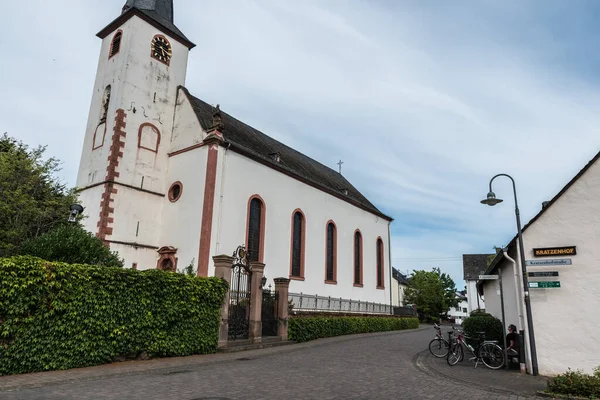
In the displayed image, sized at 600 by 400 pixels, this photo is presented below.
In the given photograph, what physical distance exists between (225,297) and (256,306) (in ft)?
5.79

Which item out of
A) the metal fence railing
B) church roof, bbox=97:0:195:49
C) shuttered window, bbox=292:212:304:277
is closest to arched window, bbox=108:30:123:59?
church roof, bbox=97:0:195:49

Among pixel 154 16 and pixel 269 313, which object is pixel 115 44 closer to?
pixel 154 16

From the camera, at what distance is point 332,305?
86.0 feet

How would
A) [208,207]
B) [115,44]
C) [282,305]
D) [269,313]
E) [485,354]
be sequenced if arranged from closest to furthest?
1. [485,354]
2. [269,313]
3. [282,305]
4. [208,207]
5. [115,44]

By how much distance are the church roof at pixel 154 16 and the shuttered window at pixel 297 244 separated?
1277 centimetres

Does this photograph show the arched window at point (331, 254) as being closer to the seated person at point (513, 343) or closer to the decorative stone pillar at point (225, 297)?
the decorative stone pillar at point (225, 297)

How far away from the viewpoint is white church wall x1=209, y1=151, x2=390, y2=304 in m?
21.2

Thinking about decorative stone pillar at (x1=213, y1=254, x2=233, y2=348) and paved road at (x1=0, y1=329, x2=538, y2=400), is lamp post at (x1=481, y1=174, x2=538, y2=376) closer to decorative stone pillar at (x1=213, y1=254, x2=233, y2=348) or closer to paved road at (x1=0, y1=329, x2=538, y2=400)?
paved road at (x1=0, y1=329, x2=538, y2=400)

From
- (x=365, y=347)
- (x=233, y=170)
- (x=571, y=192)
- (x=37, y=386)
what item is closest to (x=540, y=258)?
(x=571, y=192)

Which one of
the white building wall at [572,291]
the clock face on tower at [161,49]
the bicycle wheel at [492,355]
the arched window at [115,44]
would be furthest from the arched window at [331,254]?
the white building wall at [572,291]

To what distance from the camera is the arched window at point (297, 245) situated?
25367 millimetres

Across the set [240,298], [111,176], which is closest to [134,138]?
[111,176]

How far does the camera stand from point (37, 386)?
8172mm

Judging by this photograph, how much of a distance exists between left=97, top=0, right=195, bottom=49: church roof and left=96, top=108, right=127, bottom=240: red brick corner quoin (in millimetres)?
6110
